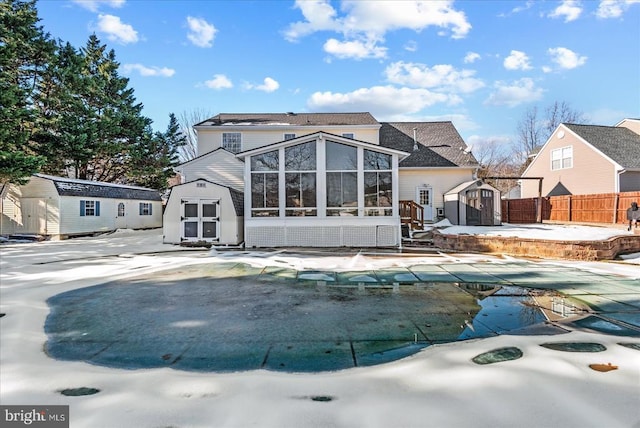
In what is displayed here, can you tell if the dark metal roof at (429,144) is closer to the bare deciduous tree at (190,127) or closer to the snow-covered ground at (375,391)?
the snow-covered ground at (375,391)

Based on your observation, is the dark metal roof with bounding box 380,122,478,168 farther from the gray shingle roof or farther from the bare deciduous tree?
the bare deciduous tree

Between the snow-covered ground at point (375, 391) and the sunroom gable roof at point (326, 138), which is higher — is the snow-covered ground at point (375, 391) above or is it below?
below

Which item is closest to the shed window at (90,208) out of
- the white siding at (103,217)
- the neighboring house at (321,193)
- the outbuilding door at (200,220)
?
the white siding at (103,217)

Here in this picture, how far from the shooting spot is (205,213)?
43.9 ft

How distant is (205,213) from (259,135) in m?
7.68

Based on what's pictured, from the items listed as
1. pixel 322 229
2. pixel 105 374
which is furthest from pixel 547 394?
pixel 322 229

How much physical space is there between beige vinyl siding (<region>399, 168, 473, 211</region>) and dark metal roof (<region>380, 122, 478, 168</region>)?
0.34 metres

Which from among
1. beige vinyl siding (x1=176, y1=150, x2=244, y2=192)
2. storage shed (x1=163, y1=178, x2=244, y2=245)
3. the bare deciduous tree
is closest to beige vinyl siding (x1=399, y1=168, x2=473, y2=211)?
beige vinyl siding (x1=176, y1=150, x2=244, y2=192)

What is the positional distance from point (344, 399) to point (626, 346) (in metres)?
2.98

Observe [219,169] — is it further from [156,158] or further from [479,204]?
[156,158]

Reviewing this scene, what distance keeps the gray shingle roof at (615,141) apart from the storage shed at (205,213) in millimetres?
19693

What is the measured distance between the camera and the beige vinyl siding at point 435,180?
18.5 meters

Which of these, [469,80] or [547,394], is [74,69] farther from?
[547,394]

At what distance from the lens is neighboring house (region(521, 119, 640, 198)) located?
17.4 m
